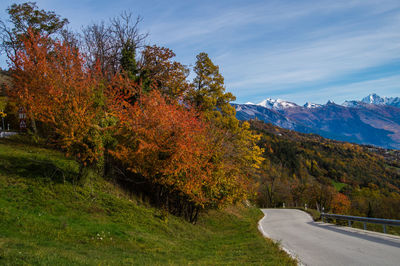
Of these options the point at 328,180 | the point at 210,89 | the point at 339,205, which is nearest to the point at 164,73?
the point at 210,89

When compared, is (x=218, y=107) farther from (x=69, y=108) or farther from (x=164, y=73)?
(x=69, y=108)

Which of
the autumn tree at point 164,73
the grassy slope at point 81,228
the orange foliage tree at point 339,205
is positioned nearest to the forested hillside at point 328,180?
the orange foliage tree at point 339,205

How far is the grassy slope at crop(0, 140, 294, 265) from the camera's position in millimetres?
7734

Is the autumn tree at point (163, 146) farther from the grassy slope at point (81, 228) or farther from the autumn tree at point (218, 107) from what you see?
the autumn tree at point (218, 107)

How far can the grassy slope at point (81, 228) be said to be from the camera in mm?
7734

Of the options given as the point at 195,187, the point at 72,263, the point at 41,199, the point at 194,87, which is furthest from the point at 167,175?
the point at 194,87

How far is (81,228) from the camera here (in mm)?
10562

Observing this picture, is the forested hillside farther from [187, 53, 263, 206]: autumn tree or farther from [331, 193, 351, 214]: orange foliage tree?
[187, 53, 263, 206]: autumn tree

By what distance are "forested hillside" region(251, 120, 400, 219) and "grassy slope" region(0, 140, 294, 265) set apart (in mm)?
20777

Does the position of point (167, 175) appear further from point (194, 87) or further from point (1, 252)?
point (194, 87)

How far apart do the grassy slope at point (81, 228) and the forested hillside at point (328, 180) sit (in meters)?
20.8

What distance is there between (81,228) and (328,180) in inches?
5565

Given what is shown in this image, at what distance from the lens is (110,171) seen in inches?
755

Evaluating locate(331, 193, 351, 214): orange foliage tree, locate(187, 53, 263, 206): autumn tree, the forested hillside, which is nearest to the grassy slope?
locate(187, 53, 263, 206): autumn tree
